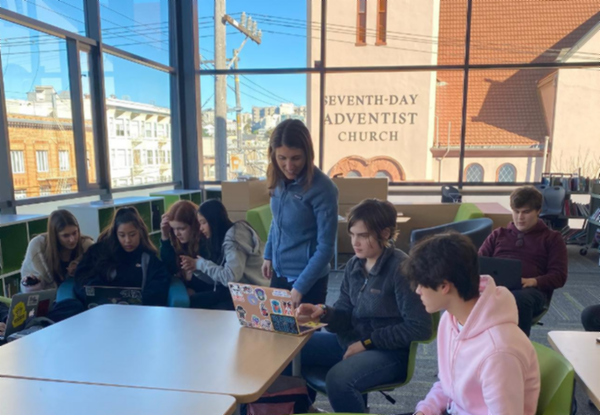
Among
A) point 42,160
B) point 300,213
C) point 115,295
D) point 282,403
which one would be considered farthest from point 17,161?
point 282,403

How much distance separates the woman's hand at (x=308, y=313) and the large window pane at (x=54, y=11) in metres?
3.55

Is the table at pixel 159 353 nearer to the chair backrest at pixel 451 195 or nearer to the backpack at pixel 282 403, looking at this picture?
the backpack at pixel 282 403

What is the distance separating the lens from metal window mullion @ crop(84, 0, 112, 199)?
442 cm

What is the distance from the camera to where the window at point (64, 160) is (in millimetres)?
4113

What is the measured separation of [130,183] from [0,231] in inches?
82.9

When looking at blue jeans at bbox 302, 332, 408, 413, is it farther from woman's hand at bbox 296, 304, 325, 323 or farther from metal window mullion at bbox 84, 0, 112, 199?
metal window mullion at bbox 84, 0, 112, 199

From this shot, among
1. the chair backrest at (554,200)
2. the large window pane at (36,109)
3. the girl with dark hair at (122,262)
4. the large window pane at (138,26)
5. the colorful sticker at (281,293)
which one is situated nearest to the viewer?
the colorful sticker at (281,293)

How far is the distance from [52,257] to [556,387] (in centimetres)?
265

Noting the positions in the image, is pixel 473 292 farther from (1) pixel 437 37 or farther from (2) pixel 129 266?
(1) pixel 437 37

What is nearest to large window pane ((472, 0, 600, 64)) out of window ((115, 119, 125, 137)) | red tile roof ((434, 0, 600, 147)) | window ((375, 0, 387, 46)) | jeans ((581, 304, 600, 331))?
red tile roof ((434, 0, 600, 147))

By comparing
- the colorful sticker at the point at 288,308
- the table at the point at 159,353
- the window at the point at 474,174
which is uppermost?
the window at the point at 474,174

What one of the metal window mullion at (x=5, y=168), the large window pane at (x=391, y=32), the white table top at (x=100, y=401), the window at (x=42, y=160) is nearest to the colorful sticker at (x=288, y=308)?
the white table top at (x=100, y=401)

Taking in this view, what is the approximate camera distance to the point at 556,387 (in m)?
1.15

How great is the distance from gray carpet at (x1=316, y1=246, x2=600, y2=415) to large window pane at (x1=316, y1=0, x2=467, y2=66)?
3152 mm
